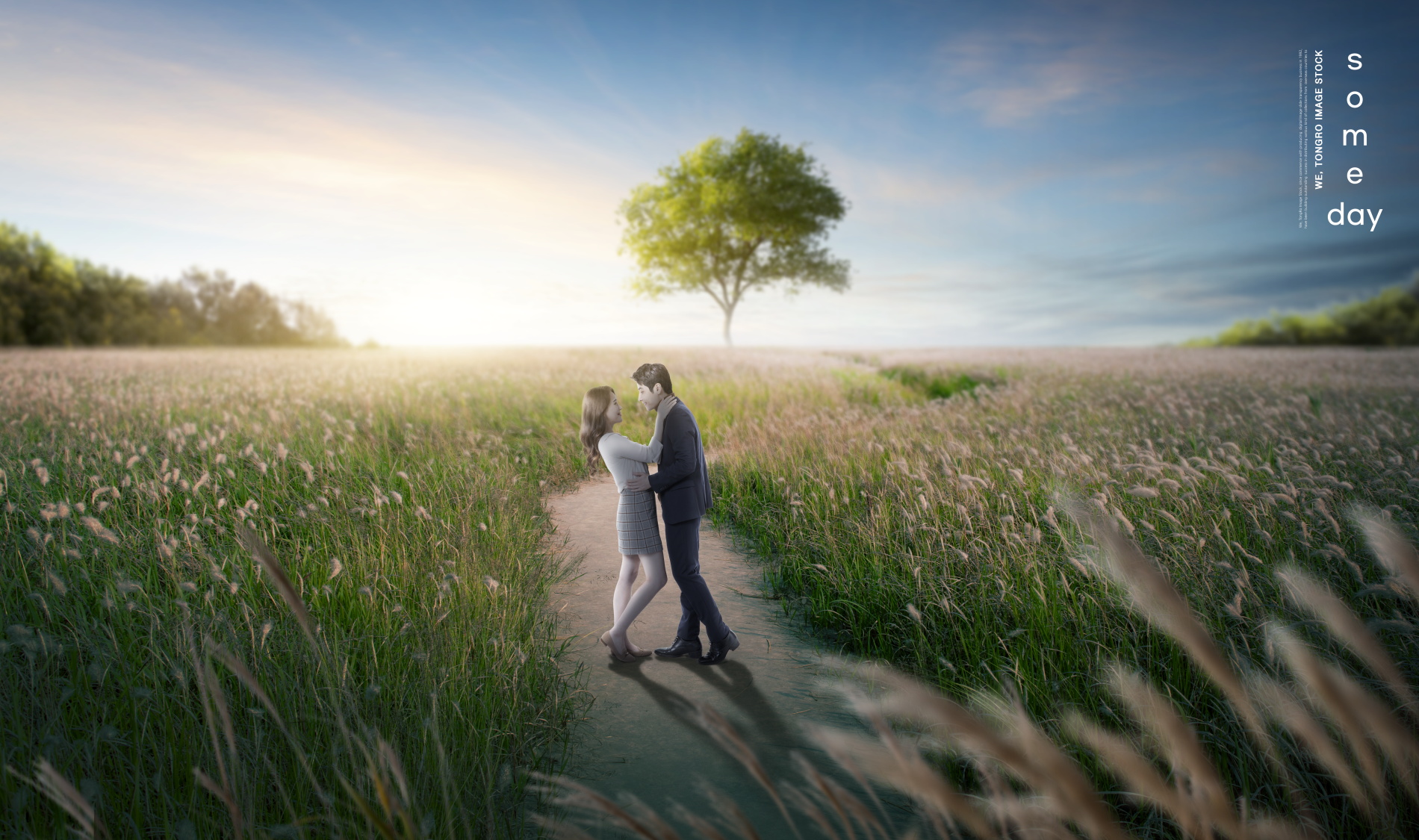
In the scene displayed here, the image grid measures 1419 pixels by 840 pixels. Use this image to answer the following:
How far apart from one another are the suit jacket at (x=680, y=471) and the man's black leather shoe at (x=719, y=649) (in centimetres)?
80

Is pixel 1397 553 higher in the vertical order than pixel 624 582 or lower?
higher

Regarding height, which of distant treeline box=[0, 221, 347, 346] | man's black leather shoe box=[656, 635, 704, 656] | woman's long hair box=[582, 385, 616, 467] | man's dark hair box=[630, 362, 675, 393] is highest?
distant treeline box=[0, 221, 347, 346]

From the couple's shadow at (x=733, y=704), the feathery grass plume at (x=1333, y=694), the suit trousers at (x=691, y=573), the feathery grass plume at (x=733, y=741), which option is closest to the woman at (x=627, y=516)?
the suit trousers at (x=691, y=573)

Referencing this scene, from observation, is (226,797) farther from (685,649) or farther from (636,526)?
(685,649)

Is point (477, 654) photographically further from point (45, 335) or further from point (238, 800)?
point (45, 335)

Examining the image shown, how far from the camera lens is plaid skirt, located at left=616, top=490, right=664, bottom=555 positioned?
399cm

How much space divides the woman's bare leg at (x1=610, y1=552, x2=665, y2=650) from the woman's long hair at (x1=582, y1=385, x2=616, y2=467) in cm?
75

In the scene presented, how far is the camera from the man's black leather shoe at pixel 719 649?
4.00 meters

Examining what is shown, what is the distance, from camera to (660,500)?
13.0 ft

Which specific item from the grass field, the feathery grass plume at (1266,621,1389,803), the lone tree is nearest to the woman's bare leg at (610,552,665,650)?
the grass field

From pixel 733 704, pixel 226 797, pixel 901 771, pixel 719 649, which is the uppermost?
pixel 901 771

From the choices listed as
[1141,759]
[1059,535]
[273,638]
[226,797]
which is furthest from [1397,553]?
[273,638]

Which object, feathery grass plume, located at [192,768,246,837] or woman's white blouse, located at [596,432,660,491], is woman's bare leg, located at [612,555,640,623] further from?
feathery grass plume, located at [192,768,246,837]

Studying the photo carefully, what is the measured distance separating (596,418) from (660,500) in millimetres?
671
